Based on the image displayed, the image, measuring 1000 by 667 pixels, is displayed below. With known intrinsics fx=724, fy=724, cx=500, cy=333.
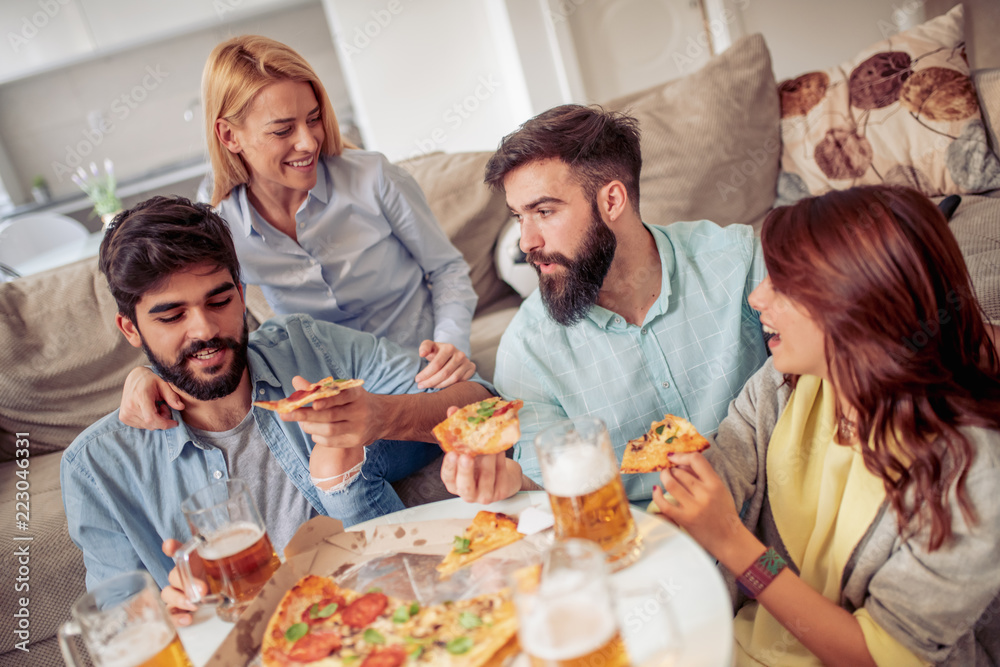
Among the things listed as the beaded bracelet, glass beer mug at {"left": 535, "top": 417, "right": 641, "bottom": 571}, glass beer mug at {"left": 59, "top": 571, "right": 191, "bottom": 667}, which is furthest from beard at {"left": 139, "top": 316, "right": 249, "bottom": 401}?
the beaded bracelet

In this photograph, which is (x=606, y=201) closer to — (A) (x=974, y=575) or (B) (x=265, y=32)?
(A) (x=974, y=575)

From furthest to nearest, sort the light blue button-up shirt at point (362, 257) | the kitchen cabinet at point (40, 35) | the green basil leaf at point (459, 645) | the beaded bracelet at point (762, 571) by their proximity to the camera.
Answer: the kitchen cabinet at point (40, 35) < the light blue button-up shirt at point (362, 257) < the beaded bracelet at point (762, 571) < the green basil leaf at point (459, 645)

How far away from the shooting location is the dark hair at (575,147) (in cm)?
171

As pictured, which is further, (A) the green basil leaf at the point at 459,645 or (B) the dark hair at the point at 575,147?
(B) the dark hair at the point at 575,147

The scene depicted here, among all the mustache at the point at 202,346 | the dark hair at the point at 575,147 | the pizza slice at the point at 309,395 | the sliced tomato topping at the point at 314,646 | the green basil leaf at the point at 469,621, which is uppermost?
the dark hair at the point at 575,147

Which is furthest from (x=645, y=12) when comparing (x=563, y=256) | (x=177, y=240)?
(x=177, y=240)

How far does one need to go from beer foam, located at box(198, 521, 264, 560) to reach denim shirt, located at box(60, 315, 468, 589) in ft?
1.15

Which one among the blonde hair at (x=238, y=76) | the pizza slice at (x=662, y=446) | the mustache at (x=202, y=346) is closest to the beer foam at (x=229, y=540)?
the mustache at (x=202, y=346)

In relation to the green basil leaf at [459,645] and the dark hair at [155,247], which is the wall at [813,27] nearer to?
the dark hair at [155,247]

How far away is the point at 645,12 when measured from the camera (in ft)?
17.1

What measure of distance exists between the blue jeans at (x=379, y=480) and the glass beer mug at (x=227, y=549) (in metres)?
0.34

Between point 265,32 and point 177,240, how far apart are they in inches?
206

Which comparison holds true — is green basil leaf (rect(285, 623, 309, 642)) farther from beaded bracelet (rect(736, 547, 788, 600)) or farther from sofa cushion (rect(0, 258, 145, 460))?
sofa cushion (rect(0, 258, 145, 460))

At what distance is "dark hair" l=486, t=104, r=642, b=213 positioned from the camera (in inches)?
67.4
